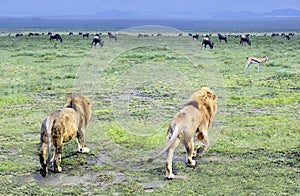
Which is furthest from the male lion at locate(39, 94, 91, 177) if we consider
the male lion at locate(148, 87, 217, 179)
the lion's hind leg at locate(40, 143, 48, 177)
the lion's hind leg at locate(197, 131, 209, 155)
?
the lion's hind leg at locate(197, 131, 209, 155)

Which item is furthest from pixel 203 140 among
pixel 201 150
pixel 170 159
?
pixel 170 159

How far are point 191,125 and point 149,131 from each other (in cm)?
312

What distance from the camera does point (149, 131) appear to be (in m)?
10.2

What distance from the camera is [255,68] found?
2183 centimetres

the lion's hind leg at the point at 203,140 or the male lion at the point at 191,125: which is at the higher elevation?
the male lion at the point at 191,125

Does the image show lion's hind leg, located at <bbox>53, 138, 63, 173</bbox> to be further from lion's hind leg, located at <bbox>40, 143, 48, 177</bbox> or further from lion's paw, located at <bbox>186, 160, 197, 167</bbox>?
lion's paw, located at <bbox>186, 160, 197, 167</bbox>

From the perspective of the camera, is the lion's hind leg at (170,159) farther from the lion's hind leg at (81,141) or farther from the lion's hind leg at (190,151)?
the lion's hind leg at (81,141)

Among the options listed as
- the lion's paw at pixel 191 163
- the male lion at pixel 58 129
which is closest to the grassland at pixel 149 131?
the lion's paw at pixel 191 163

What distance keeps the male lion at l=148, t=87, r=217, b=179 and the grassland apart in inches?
13.6

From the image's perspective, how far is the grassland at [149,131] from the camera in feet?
22.7

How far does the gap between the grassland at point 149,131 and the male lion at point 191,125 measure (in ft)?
1.13

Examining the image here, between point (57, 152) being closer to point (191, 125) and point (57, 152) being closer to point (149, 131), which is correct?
point (191, 125)

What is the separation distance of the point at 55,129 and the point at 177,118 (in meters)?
1.98

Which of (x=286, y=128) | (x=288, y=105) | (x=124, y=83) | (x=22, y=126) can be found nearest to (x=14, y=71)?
(x=124, y=83)
